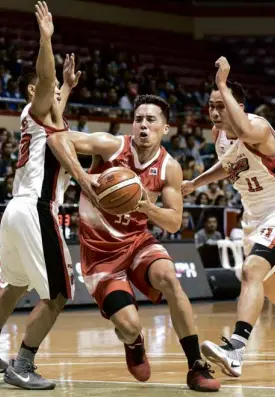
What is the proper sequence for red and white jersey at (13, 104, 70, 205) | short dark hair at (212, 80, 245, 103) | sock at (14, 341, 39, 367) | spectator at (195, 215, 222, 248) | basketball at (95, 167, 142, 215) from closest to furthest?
1. basketball at (95, 167, 142, 215)
2. sock at (14, 341, 39, 367)
3. red and white jersey at (13, 104, 70, 205)
4. short dark hair at (212, 80, 245, 103)
5. spectator at (195, 215, 222, 248)

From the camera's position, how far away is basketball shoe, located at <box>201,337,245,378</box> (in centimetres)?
617

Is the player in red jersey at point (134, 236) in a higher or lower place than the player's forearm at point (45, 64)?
lower

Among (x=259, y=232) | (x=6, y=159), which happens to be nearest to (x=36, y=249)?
(x=259, y=232)

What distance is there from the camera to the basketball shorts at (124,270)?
20.4ft

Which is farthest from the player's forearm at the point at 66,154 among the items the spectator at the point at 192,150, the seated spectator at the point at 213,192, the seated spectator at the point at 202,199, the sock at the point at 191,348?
the spectator at the point at 192,150

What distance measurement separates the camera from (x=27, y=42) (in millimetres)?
21875

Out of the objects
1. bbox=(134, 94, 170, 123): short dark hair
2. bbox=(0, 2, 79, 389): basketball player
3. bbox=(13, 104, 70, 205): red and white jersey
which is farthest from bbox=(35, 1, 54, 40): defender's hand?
bbox=(134, 94, 170, 123): short dark hair

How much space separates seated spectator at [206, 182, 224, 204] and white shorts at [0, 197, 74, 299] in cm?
1087

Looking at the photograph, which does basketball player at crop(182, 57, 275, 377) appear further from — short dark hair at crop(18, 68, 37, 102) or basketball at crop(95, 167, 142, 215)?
short dark hair at crop(18, 68, 37, 102)

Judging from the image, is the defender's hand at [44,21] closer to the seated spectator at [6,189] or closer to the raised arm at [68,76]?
the raised arm at [68,76]

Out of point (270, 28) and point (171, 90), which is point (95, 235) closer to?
point (171, 90)

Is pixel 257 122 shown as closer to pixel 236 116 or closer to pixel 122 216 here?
pixel 236 116

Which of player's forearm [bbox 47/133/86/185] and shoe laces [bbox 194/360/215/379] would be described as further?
player's forearm [bbox 47/133/86/185]

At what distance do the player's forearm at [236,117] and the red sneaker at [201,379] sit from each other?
154 cm
